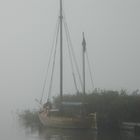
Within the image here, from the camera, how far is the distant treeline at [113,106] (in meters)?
39.0

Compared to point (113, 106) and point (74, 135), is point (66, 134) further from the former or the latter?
point (113, 106)

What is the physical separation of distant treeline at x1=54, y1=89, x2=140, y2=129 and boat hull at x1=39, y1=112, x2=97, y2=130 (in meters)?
0.66

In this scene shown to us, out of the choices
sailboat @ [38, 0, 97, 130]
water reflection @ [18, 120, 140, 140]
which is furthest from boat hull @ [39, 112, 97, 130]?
water reflection @ [18, 120, 140, 140]

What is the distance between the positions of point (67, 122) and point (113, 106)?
359cm

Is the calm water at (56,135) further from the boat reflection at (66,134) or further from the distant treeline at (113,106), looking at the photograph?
the distant treeline at (113,106)

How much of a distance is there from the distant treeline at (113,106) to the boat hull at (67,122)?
661mm

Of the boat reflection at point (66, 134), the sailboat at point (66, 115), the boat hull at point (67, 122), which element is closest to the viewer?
the boat reflection at point (66, 134)

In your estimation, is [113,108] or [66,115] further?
[66,115]

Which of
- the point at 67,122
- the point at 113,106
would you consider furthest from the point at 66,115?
the point at 113,106

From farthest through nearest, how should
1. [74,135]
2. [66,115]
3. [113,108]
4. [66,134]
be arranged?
[66,115] < [113,108] < [66,134] < [74,135]

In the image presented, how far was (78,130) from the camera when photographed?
39.0 metres

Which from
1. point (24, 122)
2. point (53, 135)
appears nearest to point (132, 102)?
point (53, 135)

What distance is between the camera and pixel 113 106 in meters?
39.5

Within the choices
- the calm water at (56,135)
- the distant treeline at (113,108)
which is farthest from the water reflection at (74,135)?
the distant treeline at (113,108)
